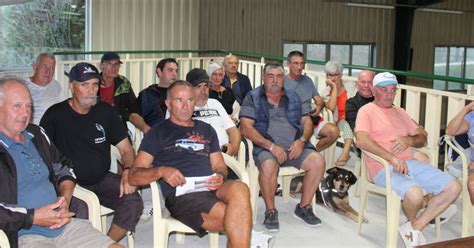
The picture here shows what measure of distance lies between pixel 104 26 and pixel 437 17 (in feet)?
27.9

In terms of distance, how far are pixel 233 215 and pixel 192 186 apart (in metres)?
0.33

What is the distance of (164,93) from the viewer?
3.78 m

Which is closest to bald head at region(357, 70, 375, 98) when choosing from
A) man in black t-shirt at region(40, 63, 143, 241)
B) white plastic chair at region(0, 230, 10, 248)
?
man in black t-shirt at region(40, 63, 143, 241)

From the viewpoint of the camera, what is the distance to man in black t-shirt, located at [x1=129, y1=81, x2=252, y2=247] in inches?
94.7

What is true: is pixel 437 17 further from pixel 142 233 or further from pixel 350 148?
pixel 142 233

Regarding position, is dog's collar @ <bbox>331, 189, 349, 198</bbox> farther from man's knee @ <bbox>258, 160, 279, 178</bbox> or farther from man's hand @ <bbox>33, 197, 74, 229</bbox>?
man's hand @ <bbox>33, 197, 74, 229</bbox>

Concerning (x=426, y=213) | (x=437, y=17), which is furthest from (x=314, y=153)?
(x=437, y=17)

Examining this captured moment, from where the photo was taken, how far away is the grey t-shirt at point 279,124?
3.59m

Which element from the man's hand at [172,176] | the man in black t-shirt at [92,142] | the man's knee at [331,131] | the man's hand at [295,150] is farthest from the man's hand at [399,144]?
the man in black t-shirt at [92,142]

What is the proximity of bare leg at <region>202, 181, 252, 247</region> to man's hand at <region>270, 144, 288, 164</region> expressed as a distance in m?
0.91

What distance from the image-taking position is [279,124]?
11.9ft

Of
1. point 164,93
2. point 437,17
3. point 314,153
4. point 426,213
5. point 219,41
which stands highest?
point 437,17

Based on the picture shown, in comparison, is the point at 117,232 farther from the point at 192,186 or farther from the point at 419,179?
the point at 419,179

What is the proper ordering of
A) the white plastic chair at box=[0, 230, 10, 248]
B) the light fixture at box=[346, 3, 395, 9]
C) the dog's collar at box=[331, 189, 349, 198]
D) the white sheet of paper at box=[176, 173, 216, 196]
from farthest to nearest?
the light fixture at box=[346, 3, 395, 9] < the dog's collar at box=[331, 189, 349, 198] < the white sheet of paper at box=[176, 173, 216, 196] < the white plastic chair at box=[0, 230, 10, 248]
